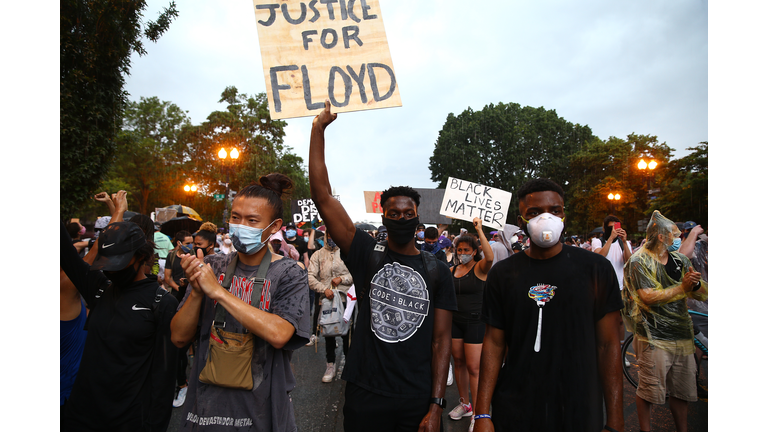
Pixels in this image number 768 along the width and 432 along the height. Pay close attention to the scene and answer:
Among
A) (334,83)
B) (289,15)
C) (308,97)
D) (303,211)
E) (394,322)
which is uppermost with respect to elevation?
(289,15)

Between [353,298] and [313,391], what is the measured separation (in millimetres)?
1292

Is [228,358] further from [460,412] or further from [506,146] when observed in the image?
[506,146]

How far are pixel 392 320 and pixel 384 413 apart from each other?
1.69 feet

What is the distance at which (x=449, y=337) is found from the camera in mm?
2492

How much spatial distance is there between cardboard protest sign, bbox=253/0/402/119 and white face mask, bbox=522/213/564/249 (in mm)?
1212

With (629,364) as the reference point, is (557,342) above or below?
above

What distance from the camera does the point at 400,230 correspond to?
2615 mm

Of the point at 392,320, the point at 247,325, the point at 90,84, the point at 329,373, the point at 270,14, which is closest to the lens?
the point at 247,325

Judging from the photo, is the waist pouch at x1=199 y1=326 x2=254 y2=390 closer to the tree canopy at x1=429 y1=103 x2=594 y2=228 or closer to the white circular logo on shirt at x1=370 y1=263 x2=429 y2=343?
the white circular logo on shirt at x1=370 y1=263 x2=429 y2=343

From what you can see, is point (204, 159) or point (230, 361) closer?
point (230, 361)

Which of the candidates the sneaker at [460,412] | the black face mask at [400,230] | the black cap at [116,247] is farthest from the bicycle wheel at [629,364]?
the black cap at [116,247]

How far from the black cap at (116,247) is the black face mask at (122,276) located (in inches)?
4.0

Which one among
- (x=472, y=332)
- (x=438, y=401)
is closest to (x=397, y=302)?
(x=438, y=401)

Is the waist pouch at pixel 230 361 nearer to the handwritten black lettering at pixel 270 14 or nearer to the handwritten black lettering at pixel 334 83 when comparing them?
the handwritten black lettering at pixel 334 83
